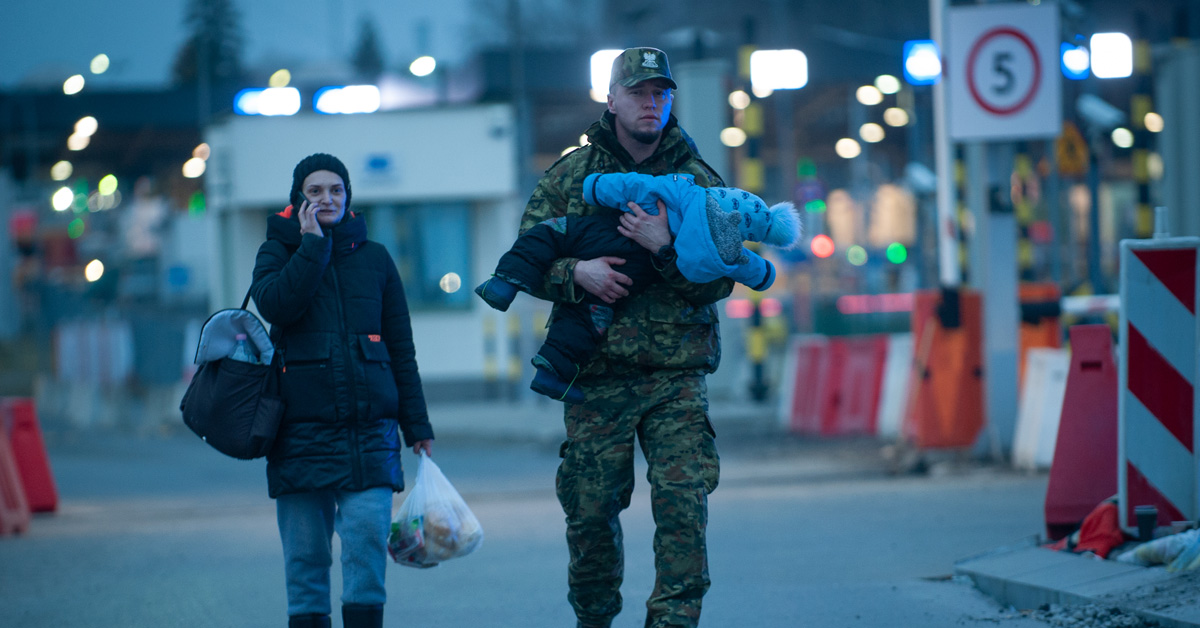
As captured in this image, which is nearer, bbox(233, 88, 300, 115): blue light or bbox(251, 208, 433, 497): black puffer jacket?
bbox(251, 208, 433, 497): black puffer jacket

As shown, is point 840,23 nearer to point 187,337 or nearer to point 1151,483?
point 187,337

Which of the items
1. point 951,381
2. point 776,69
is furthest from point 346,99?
point 951,381

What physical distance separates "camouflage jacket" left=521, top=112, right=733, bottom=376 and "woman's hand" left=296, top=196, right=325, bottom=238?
27.1 inches

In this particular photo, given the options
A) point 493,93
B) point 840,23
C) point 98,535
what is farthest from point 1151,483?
point 840,23

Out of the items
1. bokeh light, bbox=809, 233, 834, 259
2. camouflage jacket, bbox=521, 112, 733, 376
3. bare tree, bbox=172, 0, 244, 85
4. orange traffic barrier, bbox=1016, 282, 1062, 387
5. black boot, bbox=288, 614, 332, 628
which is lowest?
black boot, bbox=288, 614, 332, 628

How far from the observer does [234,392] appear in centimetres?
473

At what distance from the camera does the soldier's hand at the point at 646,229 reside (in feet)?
14.8

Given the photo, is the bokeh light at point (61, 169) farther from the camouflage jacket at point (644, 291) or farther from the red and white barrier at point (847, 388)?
the camouflage jacket at point (644, 291)

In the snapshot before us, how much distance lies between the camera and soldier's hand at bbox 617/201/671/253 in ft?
14.8

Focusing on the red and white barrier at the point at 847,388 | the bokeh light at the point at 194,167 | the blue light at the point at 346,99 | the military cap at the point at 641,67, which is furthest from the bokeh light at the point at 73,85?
the military cap at the point at 641,67

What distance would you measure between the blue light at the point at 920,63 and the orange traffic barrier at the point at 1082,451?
444 inches

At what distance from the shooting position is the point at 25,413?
10.6 meters

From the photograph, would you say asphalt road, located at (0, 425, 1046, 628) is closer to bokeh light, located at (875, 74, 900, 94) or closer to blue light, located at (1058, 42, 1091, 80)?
blue light, located at (1058, 42, 1091, 80)

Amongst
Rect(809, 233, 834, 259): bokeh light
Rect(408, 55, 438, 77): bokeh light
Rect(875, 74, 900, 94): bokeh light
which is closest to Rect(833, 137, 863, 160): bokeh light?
Rect(875, 74, 900, 94): bokeh light
